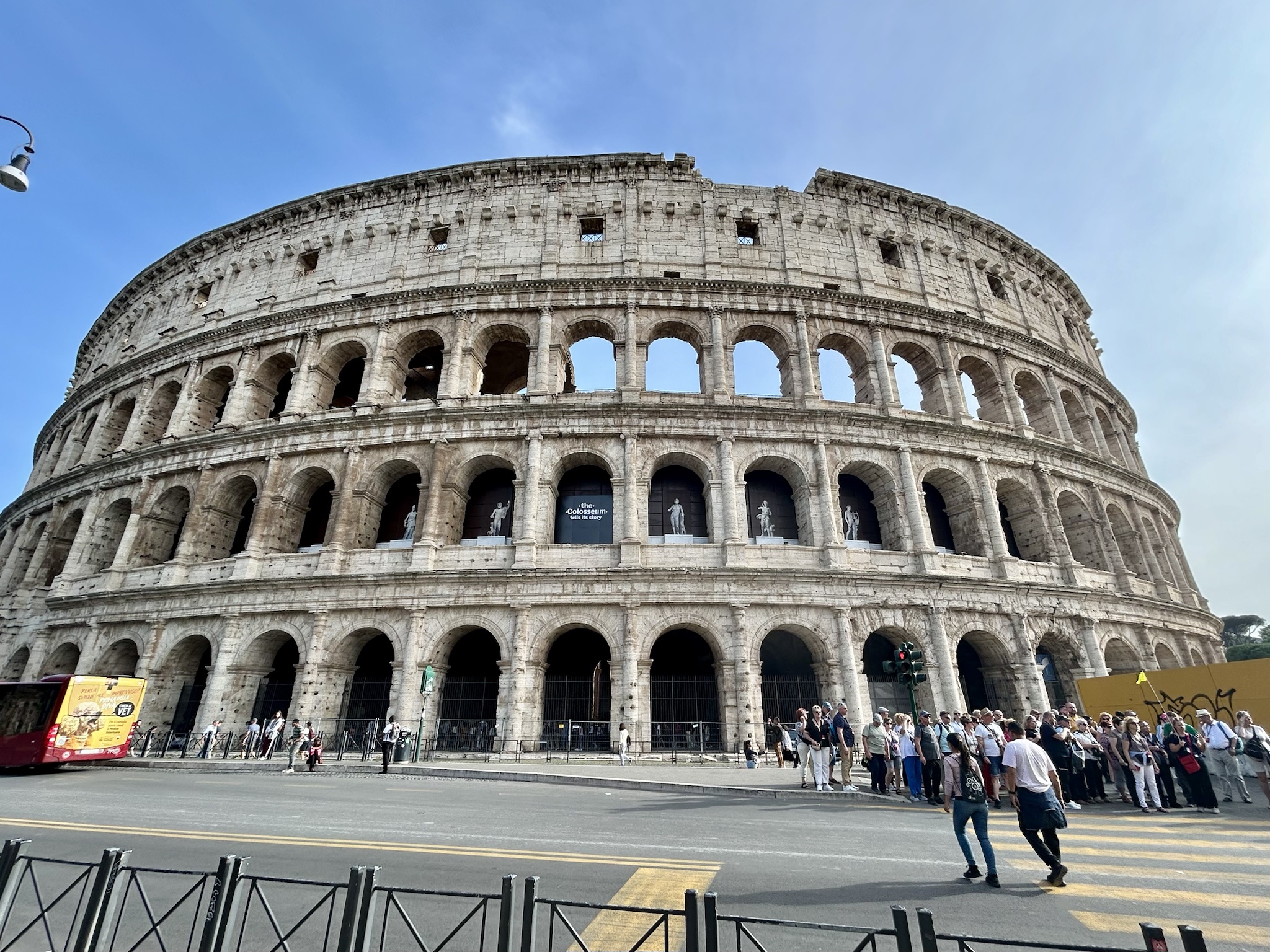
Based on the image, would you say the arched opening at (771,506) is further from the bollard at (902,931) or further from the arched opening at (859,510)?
the bollard at (902,931)

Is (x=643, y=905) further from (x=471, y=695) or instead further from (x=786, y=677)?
(x=471, y=695)

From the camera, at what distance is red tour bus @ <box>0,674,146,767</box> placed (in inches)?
603

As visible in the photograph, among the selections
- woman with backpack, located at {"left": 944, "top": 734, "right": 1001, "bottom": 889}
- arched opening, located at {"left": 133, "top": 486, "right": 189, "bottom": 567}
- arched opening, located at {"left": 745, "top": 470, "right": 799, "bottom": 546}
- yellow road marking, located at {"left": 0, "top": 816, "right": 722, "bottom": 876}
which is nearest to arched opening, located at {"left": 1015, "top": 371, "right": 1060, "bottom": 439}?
arched opening, located at {"left": 745, "top": 470, "right": 799, "bottom": 546}

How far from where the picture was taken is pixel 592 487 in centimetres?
2117

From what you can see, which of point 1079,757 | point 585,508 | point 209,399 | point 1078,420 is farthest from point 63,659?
point 1078,420

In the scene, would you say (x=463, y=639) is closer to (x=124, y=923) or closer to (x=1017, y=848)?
(x=124, y=923)

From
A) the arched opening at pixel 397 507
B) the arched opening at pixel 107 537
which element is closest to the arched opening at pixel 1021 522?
the arched opening at pixel 397 507

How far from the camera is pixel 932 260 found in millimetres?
26016

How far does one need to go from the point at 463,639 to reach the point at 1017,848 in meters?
16.8

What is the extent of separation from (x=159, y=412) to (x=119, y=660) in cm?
1113

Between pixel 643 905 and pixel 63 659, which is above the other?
pixel 63 659

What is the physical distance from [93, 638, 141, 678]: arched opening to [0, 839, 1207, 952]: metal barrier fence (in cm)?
1886

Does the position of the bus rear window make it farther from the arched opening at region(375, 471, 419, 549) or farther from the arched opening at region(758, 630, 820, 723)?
the arched opening at region(758, 630, 820, 723)

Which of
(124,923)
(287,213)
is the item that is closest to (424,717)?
(124,923)
